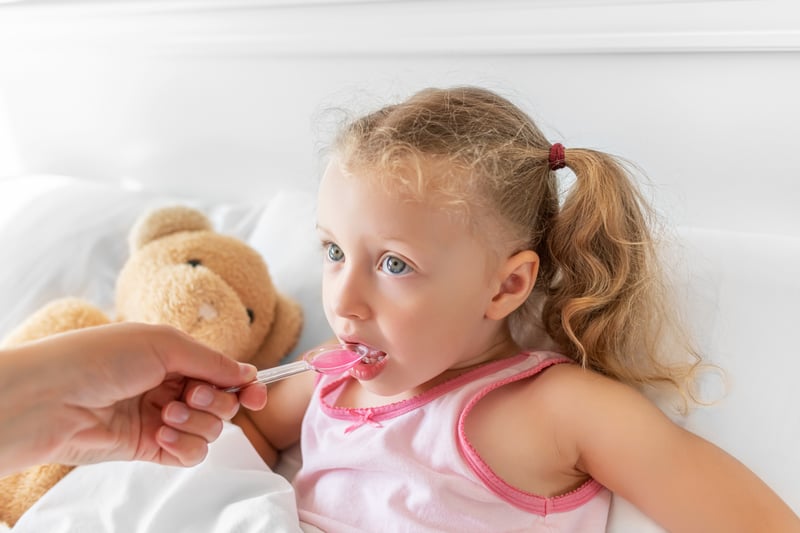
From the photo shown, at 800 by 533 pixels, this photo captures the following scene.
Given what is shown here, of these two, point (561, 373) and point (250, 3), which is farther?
point (250, 3)

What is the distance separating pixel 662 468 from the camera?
875 mm

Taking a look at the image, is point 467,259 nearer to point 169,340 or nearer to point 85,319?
point 169,340

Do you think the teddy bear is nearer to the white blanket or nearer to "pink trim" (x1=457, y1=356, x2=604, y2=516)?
the white blanket

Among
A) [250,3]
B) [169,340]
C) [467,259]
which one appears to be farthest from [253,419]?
[250,3]

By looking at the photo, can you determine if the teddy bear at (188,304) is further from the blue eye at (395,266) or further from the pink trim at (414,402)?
the blue eye at (395,266)

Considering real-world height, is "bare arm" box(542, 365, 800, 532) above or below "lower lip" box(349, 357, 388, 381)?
below

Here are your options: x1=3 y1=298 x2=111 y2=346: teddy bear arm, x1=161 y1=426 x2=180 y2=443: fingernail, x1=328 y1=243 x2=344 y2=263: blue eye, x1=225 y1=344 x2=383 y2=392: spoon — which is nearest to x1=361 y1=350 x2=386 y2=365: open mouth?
x1=225 y1=344 x2=383 y2=392: spoon

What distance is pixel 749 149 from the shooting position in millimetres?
1141

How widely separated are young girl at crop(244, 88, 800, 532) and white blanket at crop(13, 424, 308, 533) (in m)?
0.08

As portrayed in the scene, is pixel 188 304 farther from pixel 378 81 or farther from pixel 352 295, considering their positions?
pixel 378 81

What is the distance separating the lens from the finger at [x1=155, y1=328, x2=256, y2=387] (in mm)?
870

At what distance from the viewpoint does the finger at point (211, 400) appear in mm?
901

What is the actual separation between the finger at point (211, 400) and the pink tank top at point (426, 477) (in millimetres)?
174

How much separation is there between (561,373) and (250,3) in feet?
2.88
